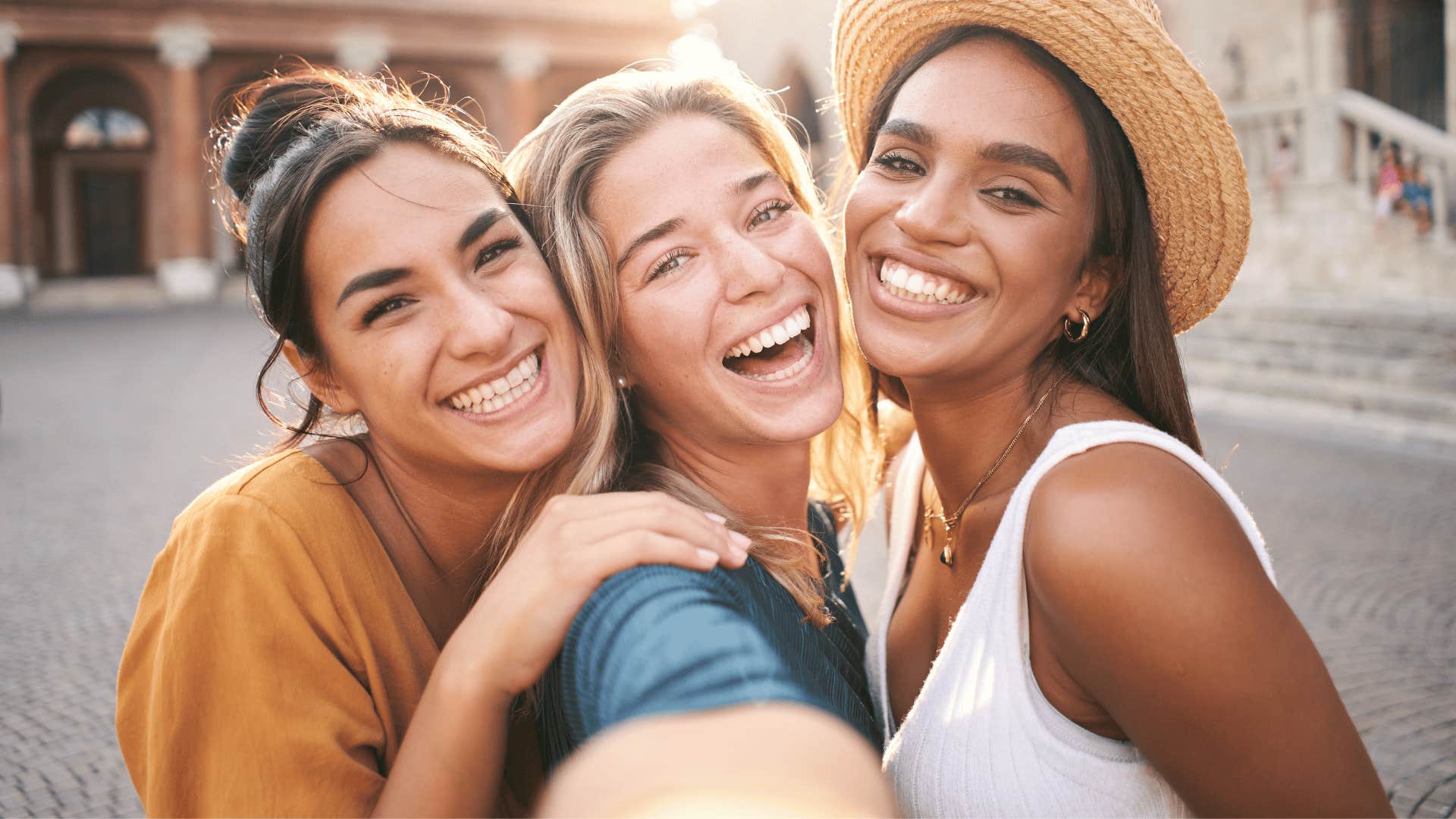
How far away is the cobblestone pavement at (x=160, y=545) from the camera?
3.99m

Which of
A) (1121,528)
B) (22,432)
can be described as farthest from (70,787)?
(22,432)

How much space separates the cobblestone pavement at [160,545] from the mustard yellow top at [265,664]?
1.02 metres

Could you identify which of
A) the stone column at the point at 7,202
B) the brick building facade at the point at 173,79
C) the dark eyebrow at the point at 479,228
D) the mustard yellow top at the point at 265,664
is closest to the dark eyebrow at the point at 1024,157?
the dark eyebrow at the point at 479,228

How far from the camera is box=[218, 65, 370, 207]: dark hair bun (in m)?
2.25

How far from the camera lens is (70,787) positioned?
384 centimetres

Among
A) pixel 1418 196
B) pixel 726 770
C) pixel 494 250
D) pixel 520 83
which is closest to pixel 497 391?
pixel 494 250

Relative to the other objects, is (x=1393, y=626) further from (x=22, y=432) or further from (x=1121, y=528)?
(x=22, y=432)

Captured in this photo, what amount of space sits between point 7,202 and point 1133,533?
28.8 metres

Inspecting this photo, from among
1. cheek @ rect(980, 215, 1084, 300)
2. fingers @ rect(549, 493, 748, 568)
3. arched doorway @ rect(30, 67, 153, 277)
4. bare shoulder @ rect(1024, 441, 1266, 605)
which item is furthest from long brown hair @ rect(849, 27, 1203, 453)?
arched doorway @ rect(30, 67, 153, 277)

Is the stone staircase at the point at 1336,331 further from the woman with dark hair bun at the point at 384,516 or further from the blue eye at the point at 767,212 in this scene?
the woman with dark hair bun at the point at 384,516

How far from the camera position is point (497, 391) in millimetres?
2230

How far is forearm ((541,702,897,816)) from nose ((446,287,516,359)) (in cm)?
118

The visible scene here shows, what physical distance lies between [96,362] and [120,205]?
14992 millimetres

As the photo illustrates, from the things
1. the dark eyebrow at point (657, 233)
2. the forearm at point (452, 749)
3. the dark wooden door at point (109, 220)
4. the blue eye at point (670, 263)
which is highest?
the dark eyebrow at point (657, 233)
